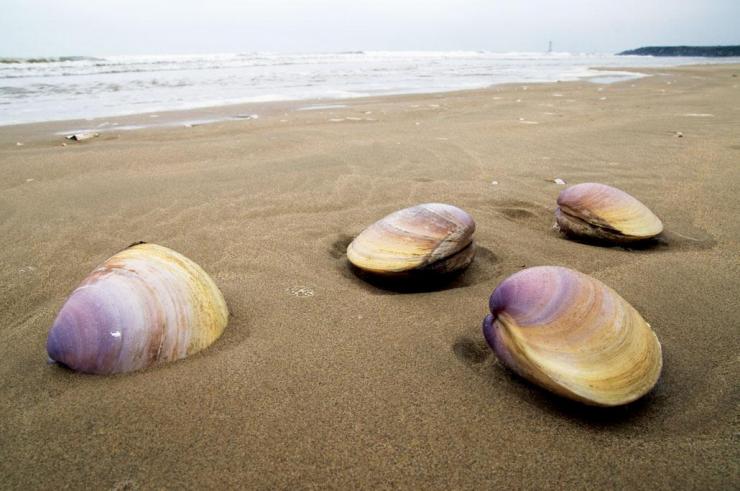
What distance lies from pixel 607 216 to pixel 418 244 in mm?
1237

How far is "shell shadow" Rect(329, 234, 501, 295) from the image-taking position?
2.23 meters

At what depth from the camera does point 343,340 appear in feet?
6.20

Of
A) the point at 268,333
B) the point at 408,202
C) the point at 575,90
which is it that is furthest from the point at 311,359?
the point at 575,90

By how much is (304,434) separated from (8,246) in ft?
8.26

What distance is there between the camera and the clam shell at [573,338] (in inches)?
53.9

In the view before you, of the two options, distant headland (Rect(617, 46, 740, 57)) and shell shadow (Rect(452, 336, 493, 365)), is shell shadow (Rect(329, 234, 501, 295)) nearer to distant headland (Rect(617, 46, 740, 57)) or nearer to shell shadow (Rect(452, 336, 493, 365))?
shell shadow (Rect(452, 336, 493, 365))

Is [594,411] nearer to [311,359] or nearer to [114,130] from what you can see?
[311,359]

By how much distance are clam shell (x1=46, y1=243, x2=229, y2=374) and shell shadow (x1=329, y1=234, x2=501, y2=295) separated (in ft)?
2.65

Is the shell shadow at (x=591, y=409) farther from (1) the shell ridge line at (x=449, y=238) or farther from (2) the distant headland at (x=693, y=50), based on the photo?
(2) the distant headland at (x=693, y=50)

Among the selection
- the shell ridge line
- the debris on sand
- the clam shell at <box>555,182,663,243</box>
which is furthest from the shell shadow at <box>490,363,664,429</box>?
the debris on sand

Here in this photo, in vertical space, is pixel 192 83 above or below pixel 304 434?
above

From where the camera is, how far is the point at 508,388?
62.2 inches

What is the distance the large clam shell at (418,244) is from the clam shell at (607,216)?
81 cm

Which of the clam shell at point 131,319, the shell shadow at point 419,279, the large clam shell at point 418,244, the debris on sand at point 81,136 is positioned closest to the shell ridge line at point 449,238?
the large clam shell at point 418,244
